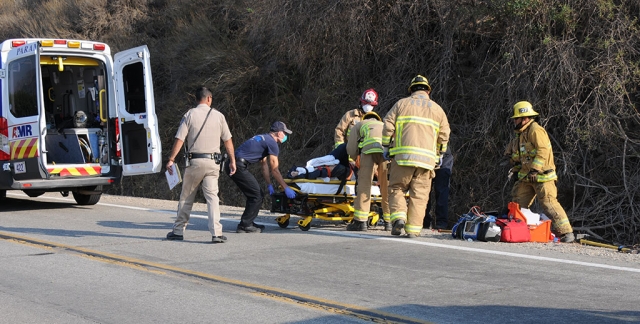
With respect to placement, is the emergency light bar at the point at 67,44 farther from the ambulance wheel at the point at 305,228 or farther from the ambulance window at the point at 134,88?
the ambulance wheel at the point at 305,228

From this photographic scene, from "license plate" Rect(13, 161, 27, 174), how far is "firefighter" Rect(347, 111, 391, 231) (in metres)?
5.56

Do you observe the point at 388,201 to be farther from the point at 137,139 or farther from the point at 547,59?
the point at 137,139

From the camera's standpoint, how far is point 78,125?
1383cm

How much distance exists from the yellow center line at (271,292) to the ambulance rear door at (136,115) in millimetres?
3440

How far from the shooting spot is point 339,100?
53.4ft

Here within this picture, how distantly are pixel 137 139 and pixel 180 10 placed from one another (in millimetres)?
11833

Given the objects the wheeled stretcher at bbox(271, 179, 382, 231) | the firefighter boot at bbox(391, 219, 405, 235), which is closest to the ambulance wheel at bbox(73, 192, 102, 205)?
the wheeled stretcher at bbox(271, 179, 382, 231)

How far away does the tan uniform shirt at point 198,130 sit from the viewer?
30.2 ft

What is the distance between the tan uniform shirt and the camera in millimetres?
9203

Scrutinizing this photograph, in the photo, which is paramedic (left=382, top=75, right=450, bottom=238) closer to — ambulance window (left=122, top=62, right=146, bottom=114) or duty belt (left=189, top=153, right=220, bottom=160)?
duty belt (left=189, top=153, right=220, bottom=160)

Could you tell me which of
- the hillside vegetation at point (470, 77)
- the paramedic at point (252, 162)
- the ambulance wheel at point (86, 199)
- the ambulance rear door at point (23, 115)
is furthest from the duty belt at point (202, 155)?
the hillside vegetation at point (470, 77)

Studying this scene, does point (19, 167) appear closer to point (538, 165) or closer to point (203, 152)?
point (203, 152)

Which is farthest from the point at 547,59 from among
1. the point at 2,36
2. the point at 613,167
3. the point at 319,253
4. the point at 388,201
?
the point at 2,36

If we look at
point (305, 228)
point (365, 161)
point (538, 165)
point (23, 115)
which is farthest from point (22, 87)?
point (538, 165)
